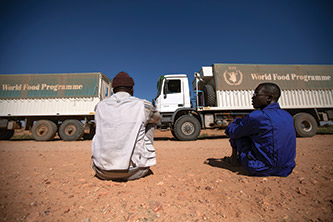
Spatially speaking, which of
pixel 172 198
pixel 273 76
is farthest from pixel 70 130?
pixel 273 76

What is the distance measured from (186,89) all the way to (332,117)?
8.10 meters

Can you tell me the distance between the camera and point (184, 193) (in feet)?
5.10

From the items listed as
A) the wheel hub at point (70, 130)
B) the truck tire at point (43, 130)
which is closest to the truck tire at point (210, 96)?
the wheel hub at point (70, 130)

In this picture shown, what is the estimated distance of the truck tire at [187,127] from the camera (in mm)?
7551

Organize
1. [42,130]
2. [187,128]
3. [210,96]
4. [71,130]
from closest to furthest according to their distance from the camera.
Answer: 1. [187,128]
2. [210,96]
3. [71,130]
4. [42,130]

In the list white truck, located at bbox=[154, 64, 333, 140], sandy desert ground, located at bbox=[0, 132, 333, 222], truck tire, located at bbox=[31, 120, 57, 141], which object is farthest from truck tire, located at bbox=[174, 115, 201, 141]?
truck tire, located at bbox=[31, 120, 57, 141]

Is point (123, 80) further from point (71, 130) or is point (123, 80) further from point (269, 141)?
point (71, 130)

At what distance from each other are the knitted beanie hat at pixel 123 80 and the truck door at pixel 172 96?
5.69 meters

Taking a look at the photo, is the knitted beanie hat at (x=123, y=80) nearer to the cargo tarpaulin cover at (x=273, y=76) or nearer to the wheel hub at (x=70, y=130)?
the cargo tarpaulin cover at (x=273, y=76)

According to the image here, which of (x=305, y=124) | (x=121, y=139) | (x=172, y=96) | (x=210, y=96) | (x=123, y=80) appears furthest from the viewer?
(x=305, y=124)

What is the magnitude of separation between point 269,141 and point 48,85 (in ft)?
36.0

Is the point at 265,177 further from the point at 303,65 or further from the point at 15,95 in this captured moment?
the point at 15,95

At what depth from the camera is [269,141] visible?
1775 millimetres

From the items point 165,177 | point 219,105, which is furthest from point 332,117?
point 165,177
